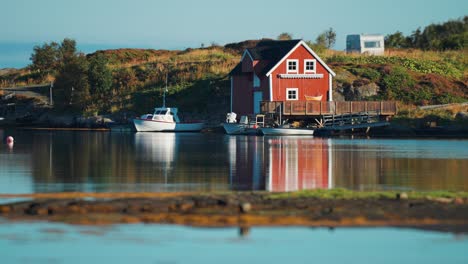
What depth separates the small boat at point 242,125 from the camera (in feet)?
214

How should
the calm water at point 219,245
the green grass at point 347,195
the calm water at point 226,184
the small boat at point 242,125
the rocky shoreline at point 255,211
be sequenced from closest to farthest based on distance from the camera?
the calm water at point 219,245, the calm water at point 226,184, the rocky shoreline at point 255,211, the green grass at point 347,195, the small boat at point 242,125

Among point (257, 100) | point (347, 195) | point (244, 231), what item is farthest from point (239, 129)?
point (244, 231)

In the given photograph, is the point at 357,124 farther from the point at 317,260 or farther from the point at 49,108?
the point at 317,260

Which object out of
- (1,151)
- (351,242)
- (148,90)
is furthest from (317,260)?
(148,90)

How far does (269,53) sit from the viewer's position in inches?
2741

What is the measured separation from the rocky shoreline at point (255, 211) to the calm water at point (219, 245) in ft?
1.69

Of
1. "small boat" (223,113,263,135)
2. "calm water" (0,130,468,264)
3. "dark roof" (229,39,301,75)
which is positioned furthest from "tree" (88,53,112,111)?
"calm water" (0,130,468,264)

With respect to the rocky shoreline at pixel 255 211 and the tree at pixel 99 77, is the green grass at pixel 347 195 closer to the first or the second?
the rocky shoreline at pixel 255 211

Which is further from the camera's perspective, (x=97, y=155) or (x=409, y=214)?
(x=97, y=155)

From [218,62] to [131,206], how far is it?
67461 millimetres

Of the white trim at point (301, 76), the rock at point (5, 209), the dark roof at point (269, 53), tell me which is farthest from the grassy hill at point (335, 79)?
the rock at point (5, 209)

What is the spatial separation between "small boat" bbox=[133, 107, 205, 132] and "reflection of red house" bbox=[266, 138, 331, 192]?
25307 millimetres

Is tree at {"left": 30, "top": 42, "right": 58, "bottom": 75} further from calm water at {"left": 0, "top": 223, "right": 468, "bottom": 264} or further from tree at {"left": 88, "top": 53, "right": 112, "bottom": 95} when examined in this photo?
calm water at {"left": 0, "top": 223, "right": 468, "bottom": 264}

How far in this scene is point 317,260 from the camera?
1521cm
